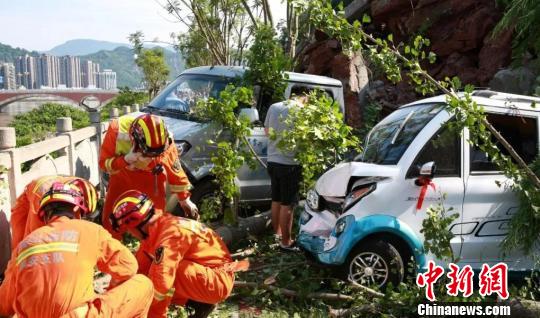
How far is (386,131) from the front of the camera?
484cm

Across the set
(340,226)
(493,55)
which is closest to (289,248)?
(340,226)

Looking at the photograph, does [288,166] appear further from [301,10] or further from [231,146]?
[301,10]

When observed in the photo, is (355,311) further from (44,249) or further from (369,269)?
(44,249)

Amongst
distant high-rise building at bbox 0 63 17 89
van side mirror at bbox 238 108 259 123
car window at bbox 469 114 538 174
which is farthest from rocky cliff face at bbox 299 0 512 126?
distant high-rise building at bbox 0 63 17 89

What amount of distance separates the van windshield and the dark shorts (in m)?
0.76

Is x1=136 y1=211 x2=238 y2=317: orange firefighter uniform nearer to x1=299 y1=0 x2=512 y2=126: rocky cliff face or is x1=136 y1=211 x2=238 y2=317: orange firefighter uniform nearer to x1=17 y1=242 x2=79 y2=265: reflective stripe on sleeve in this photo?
x1=17 y1=242 x2=79 y2=265: reflective stripe on sleeve

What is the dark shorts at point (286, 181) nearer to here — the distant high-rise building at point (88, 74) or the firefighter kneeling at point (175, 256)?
the firefighter kneeling at point (175, 256)

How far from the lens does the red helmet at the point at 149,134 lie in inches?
160

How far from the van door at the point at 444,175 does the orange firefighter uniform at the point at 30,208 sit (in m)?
2.65

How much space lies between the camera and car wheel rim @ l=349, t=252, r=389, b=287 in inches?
164

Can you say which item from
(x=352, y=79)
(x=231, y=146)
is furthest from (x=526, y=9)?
(x=352, y=79)

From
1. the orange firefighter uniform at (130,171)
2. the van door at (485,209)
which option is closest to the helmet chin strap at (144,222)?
the orange firefighter uniform at (130,171)

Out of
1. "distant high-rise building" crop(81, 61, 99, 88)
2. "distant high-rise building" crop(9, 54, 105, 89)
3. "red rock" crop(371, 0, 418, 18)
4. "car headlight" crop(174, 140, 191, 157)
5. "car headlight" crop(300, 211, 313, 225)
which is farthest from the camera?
"distant high-rise building" crop(81, 61, 99, 88)

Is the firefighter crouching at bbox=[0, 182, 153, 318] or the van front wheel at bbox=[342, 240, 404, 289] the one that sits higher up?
the firefighter crouching at bbox=[0, 182, 153, 318]
